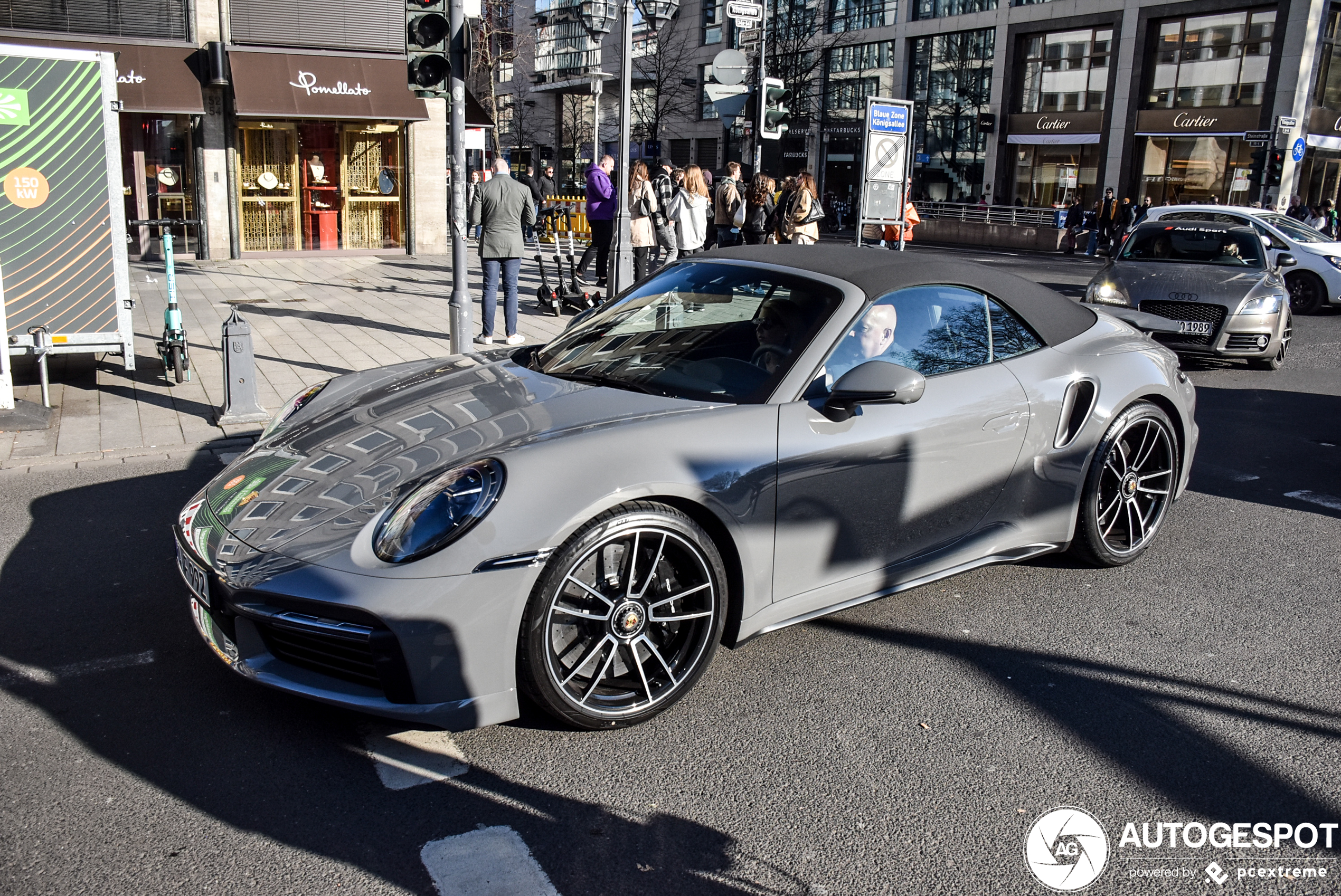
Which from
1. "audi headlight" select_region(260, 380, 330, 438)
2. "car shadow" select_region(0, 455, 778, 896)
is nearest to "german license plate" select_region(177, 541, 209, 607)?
"car shadow" select_region(0, 455, 778, 896)

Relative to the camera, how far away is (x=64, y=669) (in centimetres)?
366

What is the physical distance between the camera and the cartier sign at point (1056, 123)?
4059cm

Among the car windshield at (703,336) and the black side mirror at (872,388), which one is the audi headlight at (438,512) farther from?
the black side mirror at (872,388)

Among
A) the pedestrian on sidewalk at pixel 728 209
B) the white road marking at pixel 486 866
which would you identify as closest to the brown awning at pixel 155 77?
the pedestrian on sidewalk at pixel 728 209

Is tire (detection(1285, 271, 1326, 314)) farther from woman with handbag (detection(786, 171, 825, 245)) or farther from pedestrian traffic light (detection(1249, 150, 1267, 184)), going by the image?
pedestrian traffic light (detection(1249, 150, 1267, 184))

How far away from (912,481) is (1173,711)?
1149 millimetres

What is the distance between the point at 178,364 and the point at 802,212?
7.49 meters

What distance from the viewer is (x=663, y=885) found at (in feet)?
8.41

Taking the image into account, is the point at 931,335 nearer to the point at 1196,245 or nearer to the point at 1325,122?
the point at 1196,245

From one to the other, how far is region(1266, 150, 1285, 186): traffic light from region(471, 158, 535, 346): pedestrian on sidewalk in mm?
23333

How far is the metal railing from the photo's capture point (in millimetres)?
37062

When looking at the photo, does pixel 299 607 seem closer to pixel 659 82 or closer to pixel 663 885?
pixel 663 885

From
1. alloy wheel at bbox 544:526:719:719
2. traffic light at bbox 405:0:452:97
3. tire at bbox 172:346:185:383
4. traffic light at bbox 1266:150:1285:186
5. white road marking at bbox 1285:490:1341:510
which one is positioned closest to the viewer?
alloy wheel at bbox 544:526:719:719

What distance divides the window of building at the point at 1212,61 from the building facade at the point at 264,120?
2934 cm
